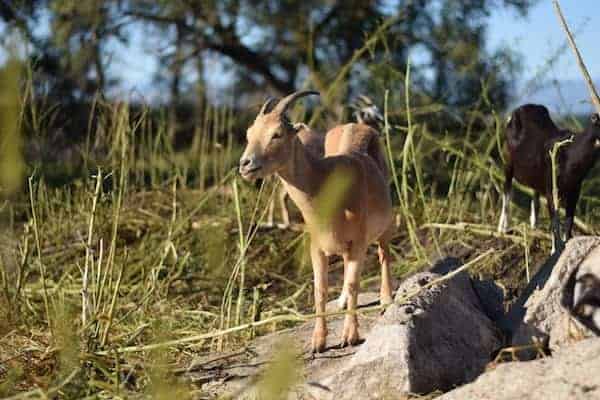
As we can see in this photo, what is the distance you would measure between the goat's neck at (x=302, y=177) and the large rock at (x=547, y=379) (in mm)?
1217

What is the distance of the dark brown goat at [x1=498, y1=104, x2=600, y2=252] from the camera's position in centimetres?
460

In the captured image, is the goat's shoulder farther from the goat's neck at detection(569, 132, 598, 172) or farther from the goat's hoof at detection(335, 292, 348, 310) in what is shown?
the goat's neck at detection(569, 132, 598, 172)

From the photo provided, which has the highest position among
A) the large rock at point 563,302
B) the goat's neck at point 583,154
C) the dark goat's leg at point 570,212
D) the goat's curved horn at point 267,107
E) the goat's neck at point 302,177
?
the goat's curved horn at point 267,107

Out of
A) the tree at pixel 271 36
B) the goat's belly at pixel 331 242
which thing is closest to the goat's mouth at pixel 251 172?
the goat's belly at pixel 331 242

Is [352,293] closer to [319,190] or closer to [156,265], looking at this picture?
[319,190]

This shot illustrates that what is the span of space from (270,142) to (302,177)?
25cm

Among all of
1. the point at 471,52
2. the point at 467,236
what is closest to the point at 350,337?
the point at 467,236

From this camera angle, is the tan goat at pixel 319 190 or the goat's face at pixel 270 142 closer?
the goat's face at pixel 270 142

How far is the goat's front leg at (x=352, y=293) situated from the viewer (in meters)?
3.85

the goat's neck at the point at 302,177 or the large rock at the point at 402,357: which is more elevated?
the goat's neck at the point at 302,177

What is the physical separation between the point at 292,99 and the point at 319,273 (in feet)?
2.52

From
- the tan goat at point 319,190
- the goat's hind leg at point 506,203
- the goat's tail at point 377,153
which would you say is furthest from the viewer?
the goat's hind leg at point 506,203

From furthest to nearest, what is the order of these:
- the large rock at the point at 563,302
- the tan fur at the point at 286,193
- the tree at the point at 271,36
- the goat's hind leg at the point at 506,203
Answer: the tree at the point at 271,36
the goat's hind leg at the point at 506,203
the tan fur at the point at 286,193
the large rock at the point at 563,302

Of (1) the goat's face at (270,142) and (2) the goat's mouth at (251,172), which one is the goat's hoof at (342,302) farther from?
(2) the goat's mouth at (251,172)
